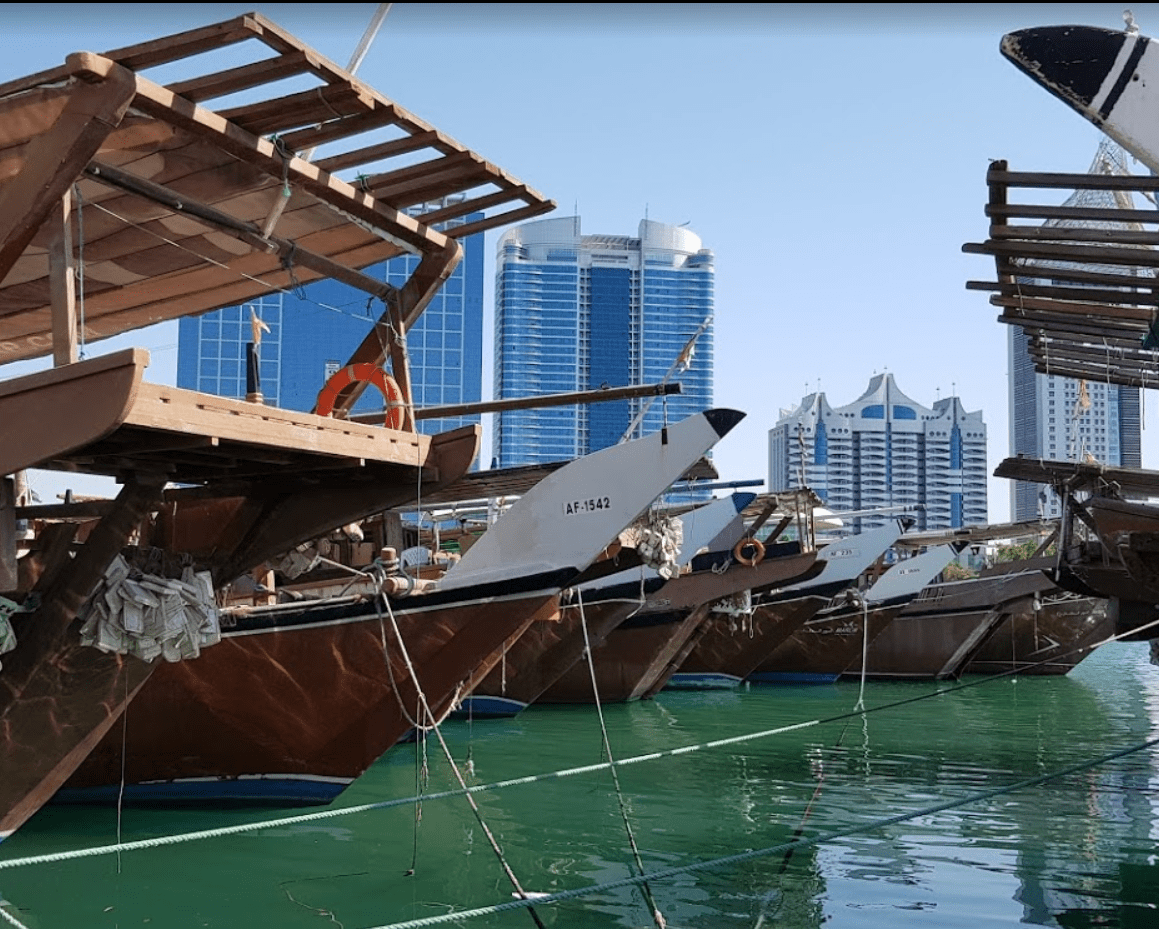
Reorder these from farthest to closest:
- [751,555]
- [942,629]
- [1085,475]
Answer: [942,629] < [751,555] < [1085,475]

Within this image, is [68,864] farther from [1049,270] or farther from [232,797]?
[1049,270]

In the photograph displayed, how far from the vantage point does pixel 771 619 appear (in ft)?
68.9

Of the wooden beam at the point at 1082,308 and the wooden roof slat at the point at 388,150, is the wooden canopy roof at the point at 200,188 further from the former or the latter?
the wooden beam at the point at 1082,308

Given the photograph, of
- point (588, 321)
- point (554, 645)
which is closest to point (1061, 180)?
point (554, 645)

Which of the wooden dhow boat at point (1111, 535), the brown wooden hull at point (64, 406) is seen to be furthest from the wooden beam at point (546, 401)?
the wooden dhow boat at point (1111, 535)

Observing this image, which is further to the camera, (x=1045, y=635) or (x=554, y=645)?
(x=1045, y=635)

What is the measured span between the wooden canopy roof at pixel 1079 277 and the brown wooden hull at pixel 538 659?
7977 millimetres

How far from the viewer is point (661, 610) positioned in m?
18.0

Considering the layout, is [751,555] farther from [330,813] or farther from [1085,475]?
[330,813]

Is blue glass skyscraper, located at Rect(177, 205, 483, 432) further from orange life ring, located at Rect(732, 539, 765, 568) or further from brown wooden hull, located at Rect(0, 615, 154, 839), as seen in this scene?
brown wooden hull, located at Rect(0, 615, 154, 839)

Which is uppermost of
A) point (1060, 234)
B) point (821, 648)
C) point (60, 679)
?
point (1060, 234)

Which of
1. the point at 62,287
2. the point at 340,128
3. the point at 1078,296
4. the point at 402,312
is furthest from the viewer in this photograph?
the point at 402,312

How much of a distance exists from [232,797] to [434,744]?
4355 mm

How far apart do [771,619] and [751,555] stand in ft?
10.6
